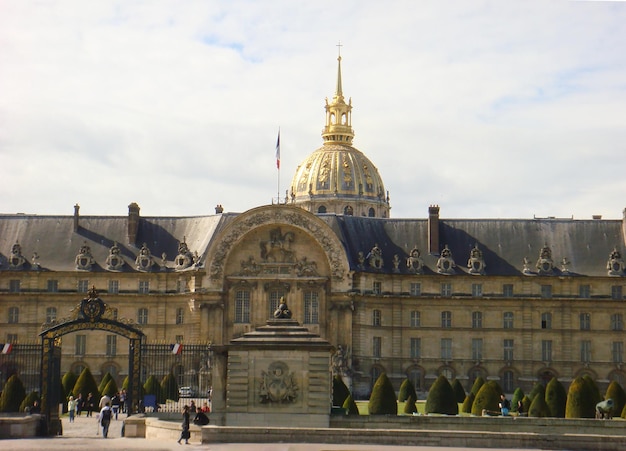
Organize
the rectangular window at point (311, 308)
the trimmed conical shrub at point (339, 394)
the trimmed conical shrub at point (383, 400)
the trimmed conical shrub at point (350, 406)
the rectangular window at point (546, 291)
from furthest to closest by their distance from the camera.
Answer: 1. the rectangular window at point (546, 291)
2. the rectangular window at point (311, 308)
3. the trimmed conical shrub at point (339, 394)
4. the trimmed conical shrub at point (383, 400)
5. the trimmed conical shrub at point (350, 406)

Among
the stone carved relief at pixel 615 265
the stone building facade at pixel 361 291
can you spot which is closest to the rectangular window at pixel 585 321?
the stone building facade at pixel 361 291

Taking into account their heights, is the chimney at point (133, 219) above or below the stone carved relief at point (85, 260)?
above

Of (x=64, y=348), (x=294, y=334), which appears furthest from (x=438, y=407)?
(x=64, y=348)

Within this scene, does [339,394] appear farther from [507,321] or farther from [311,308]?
A: [507,321]

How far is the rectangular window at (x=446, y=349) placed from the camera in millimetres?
98375

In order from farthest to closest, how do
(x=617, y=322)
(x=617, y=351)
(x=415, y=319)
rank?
(x=415, y=319)
(x=617, y=322)
(x=617, y=351)

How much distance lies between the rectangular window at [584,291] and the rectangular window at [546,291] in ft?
6.50

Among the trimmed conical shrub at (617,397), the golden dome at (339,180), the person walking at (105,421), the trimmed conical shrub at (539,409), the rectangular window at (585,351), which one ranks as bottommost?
the person walking at (105,421)

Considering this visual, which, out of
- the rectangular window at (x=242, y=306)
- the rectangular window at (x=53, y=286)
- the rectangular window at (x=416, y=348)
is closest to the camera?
the rectangular window at (x=242, y=306)

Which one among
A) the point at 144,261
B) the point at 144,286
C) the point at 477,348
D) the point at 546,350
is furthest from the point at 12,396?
the point at 546,350

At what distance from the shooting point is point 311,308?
96.4m

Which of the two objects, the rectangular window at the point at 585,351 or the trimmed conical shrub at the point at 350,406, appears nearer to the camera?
the trimmed conical shrub at the point at 350,406

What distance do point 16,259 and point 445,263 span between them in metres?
29.9

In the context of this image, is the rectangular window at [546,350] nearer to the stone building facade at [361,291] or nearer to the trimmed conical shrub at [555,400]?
the stone building facade at [361,291]
